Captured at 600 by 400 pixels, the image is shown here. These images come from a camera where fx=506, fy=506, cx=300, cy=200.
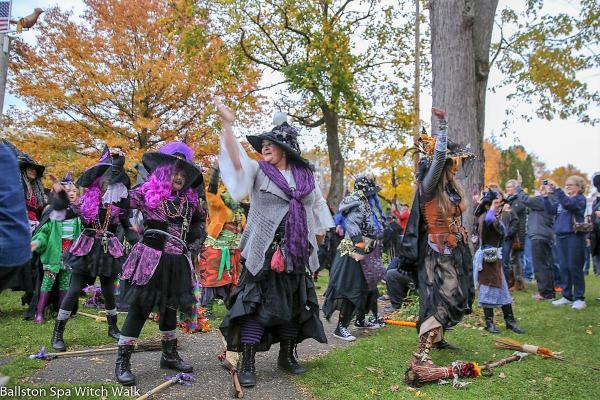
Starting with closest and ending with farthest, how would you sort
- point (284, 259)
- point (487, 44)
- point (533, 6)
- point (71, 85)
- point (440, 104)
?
point (284, 259) < point (440, 104) < point (487, 44) < point (533, 6) < point (71, 85)

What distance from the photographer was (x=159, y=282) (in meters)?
4.43

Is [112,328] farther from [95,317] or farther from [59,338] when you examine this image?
[95,317]

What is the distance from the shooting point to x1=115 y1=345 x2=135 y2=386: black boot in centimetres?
418

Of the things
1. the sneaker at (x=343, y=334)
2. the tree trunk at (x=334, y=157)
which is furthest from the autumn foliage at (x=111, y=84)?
the sneaker at (x=343, y=334)

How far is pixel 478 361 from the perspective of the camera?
5336 mm

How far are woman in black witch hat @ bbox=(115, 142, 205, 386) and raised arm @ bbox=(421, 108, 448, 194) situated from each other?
214cm

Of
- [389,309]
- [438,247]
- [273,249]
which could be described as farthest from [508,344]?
[389,309]

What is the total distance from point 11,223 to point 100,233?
3695mm

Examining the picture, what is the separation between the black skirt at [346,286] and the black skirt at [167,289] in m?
2.43

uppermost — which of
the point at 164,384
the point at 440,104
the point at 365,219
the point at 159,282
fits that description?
the point at 440,104

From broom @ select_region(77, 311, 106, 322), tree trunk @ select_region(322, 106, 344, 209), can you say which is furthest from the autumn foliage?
broom @ select_region(77, 311, 106, 322)

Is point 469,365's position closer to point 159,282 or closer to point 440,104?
point 159,282

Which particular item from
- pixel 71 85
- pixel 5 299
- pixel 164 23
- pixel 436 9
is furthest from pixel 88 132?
pixel 436 9

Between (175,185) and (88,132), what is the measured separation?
12264 mm
